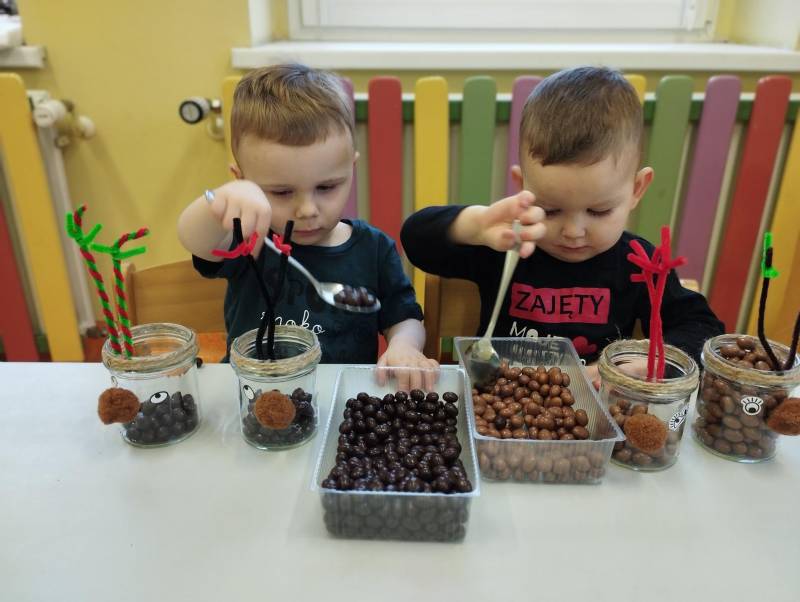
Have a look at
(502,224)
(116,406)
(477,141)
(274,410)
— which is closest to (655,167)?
(477,141)

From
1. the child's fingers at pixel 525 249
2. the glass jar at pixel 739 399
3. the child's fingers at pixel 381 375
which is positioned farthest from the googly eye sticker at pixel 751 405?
the child's fingers at pixel 381 375

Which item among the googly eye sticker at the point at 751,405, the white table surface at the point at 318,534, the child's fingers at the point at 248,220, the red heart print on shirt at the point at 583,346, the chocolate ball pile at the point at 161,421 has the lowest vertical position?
the red heart print on shirt at the point at 583,346

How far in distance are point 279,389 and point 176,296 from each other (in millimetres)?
540

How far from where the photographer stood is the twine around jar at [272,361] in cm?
63

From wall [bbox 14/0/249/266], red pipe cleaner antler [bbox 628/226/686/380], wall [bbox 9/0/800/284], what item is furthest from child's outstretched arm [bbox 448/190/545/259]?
wall [bbox 14/0/249/266]

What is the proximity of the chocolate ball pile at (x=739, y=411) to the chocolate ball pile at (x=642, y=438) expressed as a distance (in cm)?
6

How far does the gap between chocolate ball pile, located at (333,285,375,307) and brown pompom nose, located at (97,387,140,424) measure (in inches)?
14.3

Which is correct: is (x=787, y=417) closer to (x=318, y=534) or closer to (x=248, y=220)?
(x=318, y=534)

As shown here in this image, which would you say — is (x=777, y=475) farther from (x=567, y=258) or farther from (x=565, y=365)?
(x=567, y=258)

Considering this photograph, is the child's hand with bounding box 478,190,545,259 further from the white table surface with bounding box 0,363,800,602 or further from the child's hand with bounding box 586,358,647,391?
the white table surface with bounding box 0,363,800,602

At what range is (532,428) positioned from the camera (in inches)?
24.7

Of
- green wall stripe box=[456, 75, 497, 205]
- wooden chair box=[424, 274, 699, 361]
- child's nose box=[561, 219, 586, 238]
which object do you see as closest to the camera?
child's nose box=[561, 219, 586, 238]

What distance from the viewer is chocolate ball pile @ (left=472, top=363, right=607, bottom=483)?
1.94 ft

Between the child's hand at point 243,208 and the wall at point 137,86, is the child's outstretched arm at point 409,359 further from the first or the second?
the wall at point 137,86
